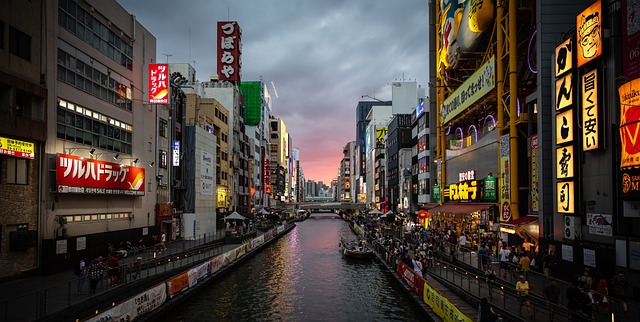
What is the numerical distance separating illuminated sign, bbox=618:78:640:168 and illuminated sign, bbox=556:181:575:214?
4529 mm

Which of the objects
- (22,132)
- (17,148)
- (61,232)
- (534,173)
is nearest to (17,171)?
(17,148)

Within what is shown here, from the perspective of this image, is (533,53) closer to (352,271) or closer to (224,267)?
(352,271)

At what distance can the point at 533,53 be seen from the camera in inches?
1389

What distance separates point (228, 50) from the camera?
86875 millimetres

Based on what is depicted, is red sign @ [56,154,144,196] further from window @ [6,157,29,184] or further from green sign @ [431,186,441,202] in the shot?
green sign @ [431,186,441,202]

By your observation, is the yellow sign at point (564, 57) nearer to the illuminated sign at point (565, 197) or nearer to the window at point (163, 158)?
the illuminated sign at point (565, 197)

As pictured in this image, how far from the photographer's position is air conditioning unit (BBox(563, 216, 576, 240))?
80.0 ft

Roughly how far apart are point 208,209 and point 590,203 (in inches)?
1872

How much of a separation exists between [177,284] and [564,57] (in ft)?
81.5

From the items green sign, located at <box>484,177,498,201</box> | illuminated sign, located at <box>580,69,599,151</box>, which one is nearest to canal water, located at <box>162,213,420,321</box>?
green sign, located at <box>484,177,498,201</box>

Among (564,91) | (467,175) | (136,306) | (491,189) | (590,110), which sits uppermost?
(564,91)

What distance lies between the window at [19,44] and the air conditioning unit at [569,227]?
31.4 m

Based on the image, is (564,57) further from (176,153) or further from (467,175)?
(176,153)

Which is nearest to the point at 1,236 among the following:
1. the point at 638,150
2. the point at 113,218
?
the point at 113,218
